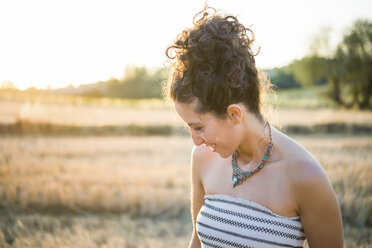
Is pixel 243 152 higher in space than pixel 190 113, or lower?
lower

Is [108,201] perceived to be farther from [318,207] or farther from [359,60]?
[359,60]

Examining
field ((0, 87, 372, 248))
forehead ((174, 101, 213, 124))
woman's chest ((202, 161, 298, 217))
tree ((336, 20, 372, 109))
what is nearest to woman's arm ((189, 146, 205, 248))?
woman's chest ((202, 161, 298, 217))

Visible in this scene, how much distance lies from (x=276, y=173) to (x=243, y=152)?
9.1 inches

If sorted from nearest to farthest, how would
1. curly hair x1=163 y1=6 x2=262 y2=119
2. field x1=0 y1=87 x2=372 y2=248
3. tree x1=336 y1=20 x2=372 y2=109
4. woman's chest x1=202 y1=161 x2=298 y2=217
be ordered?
curly hair x1=163 y1=6 x2=262 y2=119 → woman's chest x1=202 y1=161 x2=298 y2=217 → field x1=0 y1=87 x2=372 y2=248 → tree x1=336 y1=20 x2=372 y2=109

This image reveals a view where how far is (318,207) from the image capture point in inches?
63.9

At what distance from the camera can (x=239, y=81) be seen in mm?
1584

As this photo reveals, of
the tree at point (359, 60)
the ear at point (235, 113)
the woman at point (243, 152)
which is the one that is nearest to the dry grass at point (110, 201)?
the woman at point (243, 152)

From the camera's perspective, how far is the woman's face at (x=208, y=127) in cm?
166

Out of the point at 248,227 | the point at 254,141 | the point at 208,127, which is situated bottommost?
the point at 248,227

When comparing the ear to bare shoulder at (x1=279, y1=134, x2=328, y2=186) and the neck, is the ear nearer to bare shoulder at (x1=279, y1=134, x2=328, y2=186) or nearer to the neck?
the neck

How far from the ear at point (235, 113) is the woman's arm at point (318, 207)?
1.19 feet


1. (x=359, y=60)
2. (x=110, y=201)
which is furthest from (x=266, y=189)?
(x=359, y=60)

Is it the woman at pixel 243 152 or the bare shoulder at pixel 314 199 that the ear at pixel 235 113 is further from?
the bare shoulder at pixel 314 199

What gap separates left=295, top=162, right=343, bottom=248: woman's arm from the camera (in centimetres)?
160
